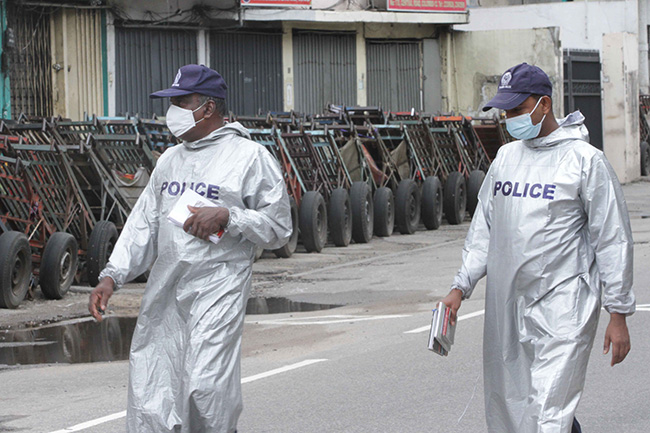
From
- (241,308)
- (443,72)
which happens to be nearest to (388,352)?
(241,308)

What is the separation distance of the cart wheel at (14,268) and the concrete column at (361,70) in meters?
16.6

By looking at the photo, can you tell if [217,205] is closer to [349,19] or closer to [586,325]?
[586,325]

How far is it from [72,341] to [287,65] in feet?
54.6

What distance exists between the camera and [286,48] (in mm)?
25484

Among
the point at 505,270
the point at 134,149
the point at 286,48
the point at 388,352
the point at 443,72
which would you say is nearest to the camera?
the point at 505,270

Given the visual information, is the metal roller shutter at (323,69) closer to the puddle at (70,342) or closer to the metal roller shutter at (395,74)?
the metal roller shutter at (395,74)

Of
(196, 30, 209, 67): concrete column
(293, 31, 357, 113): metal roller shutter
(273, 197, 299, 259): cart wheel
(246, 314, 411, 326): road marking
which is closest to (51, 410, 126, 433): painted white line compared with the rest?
(246, 314, 411, 326): road marking

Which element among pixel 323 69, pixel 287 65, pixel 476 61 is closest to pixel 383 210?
pixel 287 65

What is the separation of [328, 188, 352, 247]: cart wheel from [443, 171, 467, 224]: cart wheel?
3552 millimetres

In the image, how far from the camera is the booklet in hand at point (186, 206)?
460cm

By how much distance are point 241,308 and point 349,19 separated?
858 inches

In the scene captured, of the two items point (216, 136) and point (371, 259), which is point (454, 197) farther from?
point (216, 136)

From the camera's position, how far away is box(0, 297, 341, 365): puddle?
886 centimetres

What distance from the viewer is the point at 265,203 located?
15.8 ft
